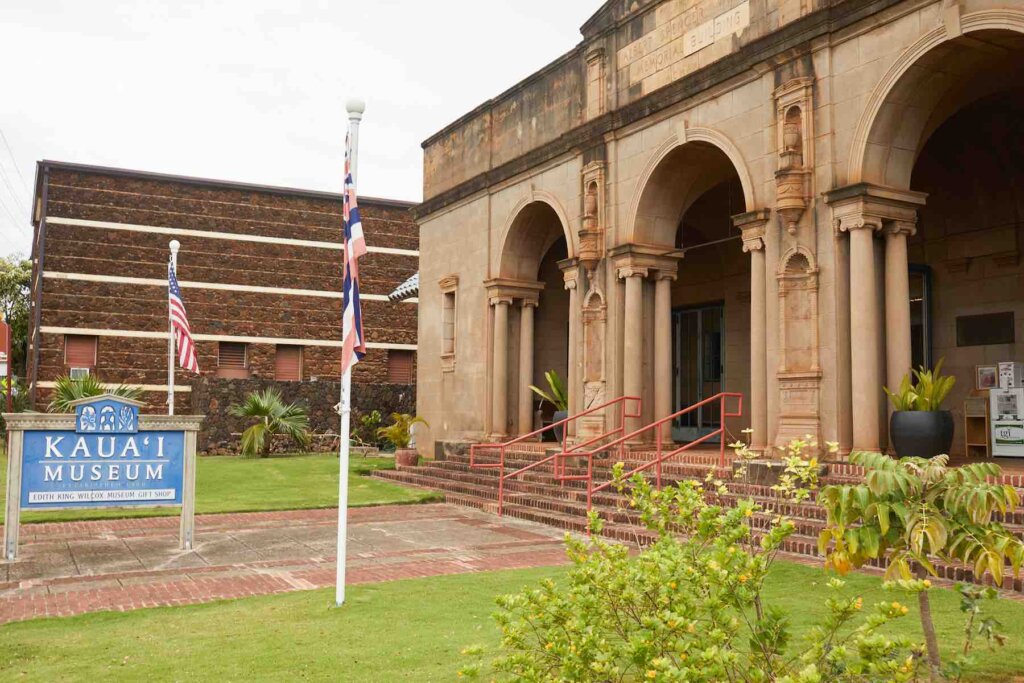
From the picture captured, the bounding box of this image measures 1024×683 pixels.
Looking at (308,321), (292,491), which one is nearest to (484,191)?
(292,491)

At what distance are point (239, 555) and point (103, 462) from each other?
6.07ft

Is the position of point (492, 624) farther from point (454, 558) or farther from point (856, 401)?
point (856, 401)

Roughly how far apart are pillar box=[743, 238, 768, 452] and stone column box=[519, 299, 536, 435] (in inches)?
284

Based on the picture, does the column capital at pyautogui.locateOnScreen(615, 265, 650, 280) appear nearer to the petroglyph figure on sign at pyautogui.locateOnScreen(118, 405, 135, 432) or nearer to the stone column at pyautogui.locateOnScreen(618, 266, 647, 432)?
the stone column at pyautogui.locateOnScreen(618, 266, 647, 432)

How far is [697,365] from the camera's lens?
19.6 m

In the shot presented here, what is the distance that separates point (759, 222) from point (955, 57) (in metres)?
3.03

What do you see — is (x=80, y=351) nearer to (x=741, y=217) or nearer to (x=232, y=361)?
(x=232, y=361)

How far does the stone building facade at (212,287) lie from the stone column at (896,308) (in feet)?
77.9

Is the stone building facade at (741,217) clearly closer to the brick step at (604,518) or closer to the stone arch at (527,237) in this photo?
the stone arch at (527,237)

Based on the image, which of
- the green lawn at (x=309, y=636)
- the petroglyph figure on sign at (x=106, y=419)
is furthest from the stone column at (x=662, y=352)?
the petroglyph figure on sign at (x=106, y=419)

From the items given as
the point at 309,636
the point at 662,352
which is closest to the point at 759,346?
the point at 662,352

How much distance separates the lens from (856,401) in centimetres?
1117

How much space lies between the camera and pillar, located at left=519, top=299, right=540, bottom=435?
19312mm

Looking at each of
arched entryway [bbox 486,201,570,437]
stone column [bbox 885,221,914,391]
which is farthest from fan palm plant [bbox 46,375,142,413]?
stone column [bbox 885,221,914,391]
